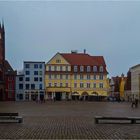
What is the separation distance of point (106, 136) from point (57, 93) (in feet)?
337

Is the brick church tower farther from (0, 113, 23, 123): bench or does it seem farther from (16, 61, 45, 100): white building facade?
(0, 113, 23, 123): bench

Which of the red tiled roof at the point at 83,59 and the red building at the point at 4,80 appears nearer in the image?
the red building at the point at 4,80

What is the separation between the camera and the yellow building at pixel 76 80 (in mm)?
118562

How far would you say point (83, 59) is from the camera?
122 meters

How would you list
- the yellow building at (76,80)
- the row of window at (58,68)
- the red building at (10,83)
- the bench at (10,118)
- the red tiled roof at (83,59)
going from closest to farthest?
1. the bench at (10,118)
2. the red building at (10,83)
3. the row of window at (58,68)
4. the yellow building at (76,80)
5. the red tiled roof at (83,59)

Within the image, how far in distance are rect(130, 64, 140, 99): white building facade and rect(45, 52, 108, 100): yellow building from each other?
1367cm

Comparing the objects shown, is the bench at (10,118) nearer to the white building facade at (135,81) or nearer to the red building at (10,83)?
the red building at (10,83)

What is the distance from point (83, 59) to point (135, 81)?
22300mm

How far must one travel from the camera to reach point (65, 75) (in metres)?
119

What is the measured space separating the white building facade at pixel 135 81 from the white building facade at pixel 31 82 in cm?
3049

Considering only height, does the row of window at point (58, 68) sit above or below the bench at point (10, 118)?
above

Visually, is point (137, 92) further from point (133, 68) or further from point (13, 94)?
point (13, 94)

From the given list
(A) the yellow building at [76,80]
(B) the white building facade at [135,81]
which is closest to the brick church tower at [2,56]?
(A) the yellow building at [76,80]

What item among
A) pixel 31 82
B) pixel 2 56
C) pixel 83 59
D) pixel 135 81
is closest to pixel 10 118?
pixel 2 56
